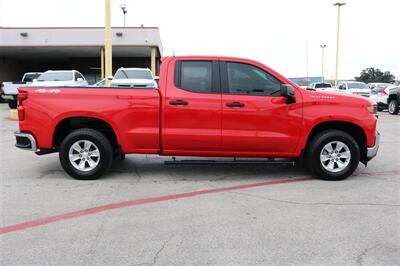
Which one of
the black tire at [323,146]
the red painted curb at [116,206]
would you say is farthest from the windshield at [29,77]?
the black tire at [323,146]

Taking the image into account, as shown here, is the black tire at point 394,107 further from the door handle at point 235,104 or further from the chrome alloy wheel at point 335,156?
the door handle at point 235,104

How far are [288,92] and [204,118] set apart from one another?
4.37ft

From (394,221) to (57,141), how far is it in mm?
5048

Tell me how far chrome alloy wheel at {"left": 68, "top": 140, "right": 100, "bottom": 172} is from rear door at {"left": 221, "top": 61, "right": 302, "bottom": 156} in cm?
204

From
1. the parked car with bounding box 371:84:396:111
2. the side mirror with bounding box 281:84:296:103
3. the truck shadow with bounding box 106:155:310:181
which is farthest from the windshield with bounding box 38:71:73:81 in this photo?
the parked car with bounding box 371:84:396:111

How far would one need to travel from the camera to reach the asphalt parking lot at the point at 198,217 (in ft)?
12.1

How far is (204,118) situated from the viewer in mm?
6199

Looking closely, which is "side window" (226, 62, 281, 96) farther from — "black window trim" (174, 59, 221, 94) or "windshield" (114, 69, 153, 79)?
"windshield" (114, 69, 153, 79)

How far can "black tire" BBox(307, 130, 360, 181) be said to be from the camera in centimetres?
636

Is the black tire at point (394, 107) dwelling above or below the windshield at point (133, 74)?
below

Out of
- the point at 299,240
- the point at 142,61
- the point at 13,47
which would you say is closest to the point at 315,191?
the point at 299,240

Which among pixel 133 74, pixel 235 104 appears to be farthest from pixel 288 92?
pixel 133 74

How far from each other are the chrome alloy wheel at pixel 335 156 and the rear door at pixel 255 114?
55 cm

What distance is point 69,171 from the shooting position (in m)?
6.34
